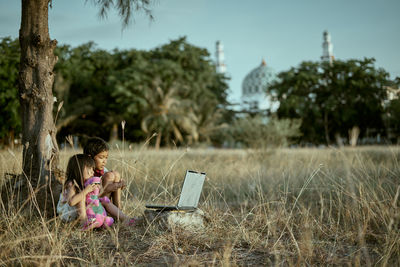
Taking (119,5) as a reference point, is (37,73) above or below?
below

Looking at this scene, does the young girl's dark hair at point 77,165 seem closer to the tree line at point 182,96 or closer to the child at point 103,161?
the child at point 103,161

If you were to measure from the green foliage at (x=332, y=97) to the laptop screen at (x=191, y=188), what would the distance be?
25.7 m

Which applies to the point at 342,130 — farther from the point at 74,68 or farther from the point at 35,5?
the point at 35,5

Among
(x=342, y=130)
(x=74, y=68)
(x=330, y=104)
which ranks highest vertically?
(x=74, y=68)

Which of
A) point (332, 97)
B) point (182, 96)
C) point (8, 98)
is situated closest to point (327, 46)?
point (332, 97)

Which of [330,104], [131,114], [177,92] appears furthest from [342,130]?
[131,114]

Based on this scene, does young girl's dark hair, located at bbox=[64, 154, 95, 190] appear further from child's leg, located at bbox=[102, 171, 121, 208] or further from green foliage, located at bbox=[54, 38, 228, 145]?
green foliage, located at bbox=[54, 38, 228, 145]

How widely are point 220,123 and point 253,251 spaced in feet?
95.2

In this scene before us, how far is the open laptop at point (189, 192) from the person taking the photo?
340 centimetres

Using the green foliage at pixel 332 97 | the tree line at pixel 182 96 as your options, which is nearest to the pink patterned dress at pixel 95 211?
the tree line at pixel 182 96

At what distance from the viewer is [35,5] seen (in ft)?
12.9

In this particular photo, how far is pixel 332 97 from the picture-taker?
29.0 m

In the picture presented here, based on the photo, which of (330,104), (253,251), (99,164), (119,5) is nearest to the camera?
(253,251)

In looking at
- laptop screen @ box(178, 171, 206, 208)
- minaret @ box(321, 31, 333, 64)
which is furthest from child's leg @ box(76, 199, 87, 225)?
minaret @ box(321, 31, 333, 64)
